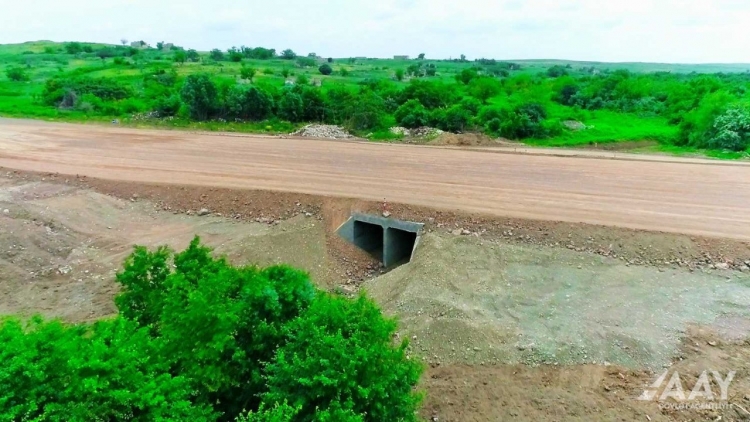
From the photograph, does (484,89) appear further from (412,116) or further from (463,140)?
(463,140)

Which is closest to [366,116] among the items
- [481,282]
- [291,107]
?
[291,107]

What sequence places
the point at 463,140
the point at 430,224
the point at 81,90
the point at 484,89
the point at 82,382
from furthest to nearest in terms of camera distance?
the point at 484,89, the point at 81,90, the point at 463,140, the point at 430,224, the point at 82,382

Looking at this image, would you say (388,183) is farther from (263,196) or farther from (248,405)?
(248,405)

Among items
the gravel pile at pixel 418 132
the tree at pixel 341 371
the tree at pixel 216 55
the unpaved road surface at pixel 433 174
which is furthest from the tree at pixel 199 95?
the tree at pixel 216 55

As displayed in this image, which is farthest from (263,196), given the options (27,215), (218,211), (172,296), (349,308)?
(349,308)

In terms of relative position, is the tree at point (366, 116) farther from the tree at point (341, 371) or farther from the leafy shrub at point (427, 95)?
the tree at point (341, 371)

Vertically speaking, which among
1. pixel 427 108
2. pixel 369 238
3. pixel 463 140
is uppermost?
pixel 427 108
